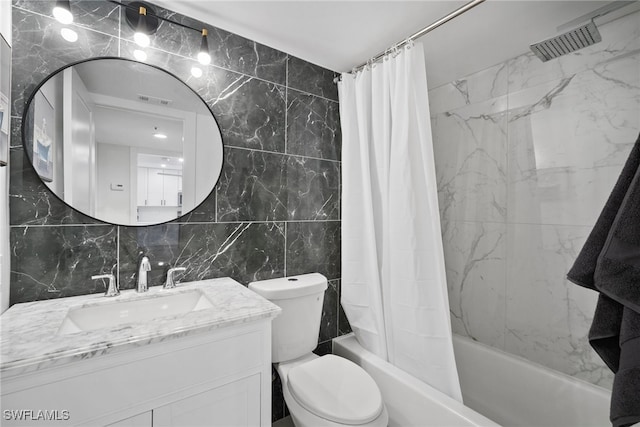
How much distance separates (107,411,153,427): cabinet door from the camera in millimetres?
849

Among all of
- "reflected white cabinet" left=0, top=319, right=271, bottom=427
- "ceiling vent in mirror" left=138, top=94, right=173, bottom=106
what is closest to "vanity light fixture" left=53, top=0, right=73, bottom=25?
"ceiling vent in mirror" left=138, top=94, right=173, bottom=106

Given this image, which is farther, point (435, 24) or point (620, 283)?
point (435, 24)

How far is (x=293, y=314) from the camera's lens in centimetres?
156

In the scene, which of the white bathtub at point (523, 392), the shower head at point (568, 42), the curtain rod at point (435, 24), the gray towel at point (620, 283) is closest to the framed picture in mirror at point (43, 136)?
the curtain rod at point (435, 24)

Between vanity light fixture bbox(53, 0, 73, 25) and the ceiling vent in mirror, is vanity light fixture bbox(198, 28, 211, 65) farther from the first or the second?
vanity light fixture bbox(53, 0, 73, 25)

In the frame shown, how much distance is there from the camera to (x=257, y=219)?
167 centimetres

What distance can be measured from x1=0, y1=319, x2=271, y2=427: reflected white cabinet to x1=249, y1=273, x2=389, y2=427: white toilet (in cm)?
Result: 22

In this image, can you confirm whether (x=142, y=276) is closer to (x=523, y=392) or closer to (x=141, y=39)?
(x=141, y=39)

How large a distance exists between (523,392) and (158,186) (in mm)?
2240

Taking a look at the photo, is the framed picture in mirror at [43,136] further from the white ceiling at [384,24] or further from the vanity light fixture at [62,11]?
the white ceiling at [384,24]

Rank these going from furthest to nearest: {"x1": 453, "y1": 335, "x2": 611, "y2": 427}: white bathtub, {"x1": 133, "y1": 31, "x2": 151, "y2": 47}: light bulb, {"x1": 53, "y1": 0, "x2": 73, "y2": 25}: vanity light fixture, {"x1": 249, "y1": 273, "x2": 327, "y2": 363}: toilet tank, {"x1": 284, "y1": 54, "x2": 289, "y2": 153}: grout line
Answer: {"x1": 284, "y1": 54, "x2": 289, "y2": 153}: grout line < {"x1": 249, "y1": 273, "x2": 327, "y2": 363}: toilet tank < {"x1": 453, "y1": 335, "x2": 611, "y2": 427}: white bathtub < {"x1": 133, "y1": 31, "x2": 151, "y2": 47}: light bulb < {"x1": 53, "y1": 0, "x2": 73, "y2": 25}: vanity light fixture

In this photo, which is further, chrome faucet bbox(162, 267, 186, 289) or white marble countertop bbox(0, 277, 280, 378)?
chrome faucet bbox(162, 267, 186, 289)

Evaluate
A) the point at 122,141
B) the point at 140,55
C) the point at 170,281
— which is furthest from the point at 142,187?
the point at 140,55

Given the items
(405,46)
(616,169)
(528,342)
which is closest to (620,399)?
A: (528,342)
